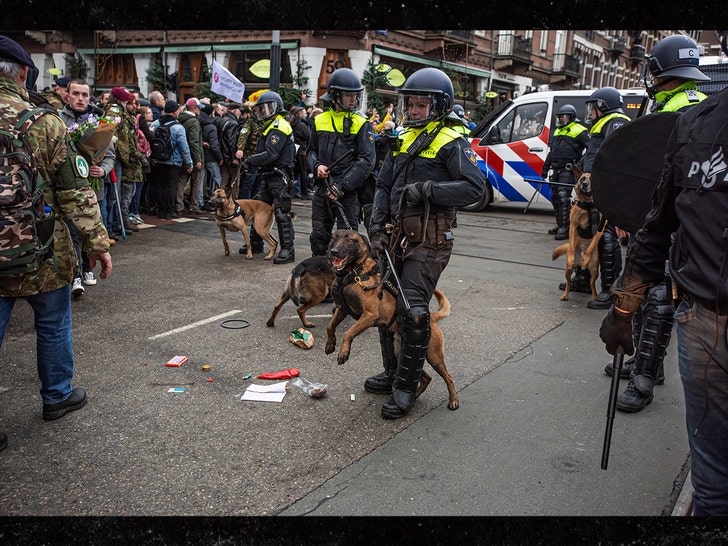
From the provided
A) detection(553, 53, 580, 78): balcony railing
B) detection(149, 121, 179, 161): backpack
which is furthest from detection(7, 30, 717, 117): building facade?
detection(149, 121, 179, 161): backpack

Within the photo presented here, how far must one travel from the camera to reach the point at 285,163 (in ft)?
26.5

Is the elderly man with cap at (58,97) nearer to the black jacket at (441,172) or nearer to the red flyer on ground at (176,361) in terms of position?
the red flyer on ground at (176,361)

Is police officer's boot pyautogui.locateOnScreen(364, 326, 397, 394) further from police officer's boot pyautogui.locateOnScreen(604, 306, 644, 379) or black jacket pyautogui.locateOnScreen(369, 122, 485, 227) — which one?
police officer's boot pyautogui.locateOnScreen(604, 306, 644, 379)

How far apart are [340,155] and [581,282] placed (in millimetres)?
3236

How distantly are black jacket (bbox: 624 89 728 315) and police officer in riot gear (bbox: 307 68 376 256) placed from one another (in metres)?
4.33

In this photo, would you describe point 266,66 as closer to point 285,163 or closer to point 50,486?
point 285,163

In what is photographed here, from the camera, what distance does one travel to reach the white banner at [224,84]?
38.1ft

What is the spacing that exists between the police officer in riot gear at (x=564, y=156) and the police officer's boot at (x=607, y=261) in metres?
3.75

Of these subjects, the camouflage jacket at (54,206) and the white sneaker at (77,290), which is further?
the white sneaker at (77,290)

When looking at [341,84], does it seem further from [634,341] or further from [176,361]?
[634,341]

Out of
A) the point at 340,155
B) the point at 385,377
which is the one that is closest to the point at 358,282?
the point at 385,377

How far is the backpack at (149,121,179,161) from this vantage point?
10281mm

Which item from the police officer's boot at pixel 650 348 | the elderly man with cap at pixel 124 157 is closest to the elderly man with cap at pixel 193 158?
the elderly man with cap at pixel 124 157

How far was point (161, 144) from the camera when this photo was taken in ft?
33.7
